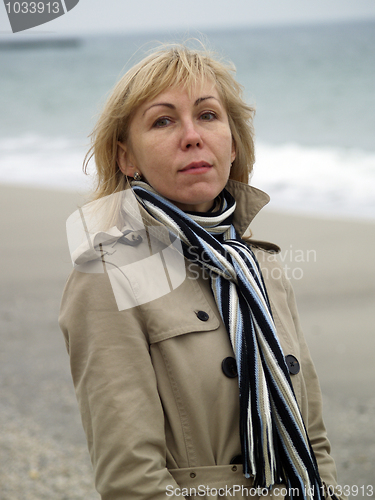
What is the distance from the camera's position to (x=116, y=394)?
5.15ft

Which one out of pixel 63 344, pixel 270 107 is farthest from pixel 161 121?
pixel 270 107

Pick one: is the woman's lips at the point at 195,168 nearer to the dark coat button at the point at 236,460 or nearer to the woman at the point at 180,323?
the woman at the point at 180,323

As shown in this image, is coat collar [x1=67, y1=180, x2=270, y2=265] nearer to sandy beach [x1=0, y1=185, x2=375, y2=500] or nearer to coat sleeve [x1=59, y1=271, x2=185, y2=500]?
coat sleeve [x1=59, y1=271, x2=185, y2=500]

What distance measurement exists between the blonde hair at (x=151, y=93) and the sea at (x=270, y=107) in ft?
0.76

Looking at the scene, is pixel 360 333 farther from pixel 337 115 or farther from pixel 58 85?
pixel 58 85

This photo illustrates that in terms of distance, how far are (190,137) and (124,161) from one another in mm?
327

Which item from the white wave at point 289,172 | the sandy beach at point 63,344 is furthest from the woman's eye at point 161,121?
the white wave at point 289,172

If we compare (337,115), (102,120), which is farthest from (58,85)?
(102,120)

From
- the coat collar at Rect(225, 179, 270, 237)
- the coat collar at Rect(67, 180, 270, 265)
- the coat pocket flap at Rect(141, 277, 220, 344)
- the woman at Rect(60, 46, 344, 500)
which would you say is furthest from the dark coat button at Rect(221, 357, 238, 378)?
the coat collar at Rect(225, 179, 270, 237)

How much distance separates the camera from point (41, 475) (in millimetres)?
3143

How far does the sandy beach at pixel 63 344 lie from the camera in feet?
10.7

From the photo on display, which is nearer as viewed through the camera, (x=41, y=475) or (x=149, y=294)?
(x=149, y=294)

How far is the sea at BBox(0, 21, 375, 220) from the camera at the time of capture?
9.97 meters

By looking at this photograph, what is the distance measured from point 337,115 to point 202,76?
16.9 meters
